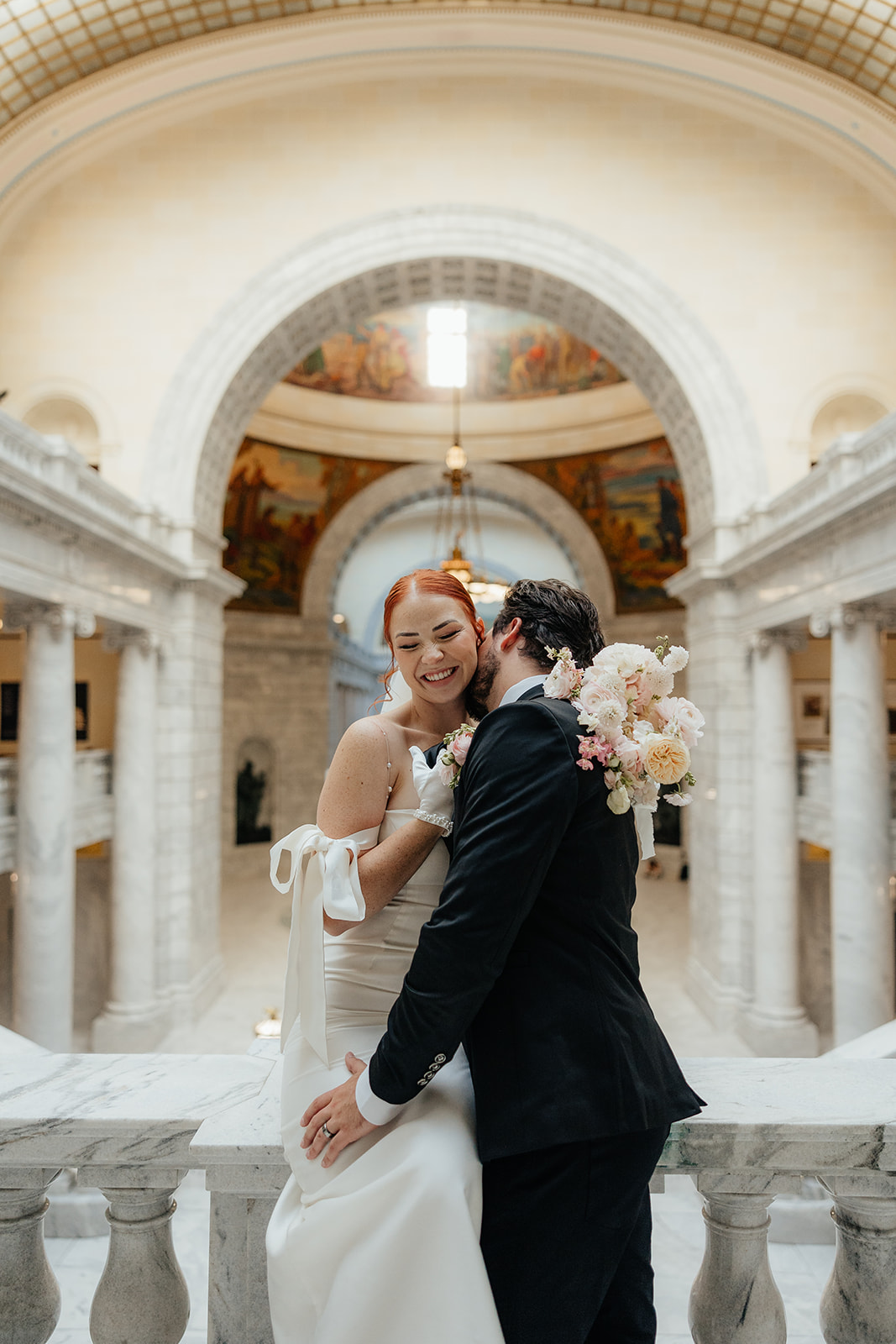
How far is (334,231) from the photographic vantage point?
12.7 m

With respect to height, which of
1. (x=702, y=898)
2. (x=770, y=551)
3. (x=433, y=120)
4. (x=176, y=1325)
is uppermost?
(x=433, y=120)

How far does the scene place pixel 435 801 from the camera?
2.12 meters

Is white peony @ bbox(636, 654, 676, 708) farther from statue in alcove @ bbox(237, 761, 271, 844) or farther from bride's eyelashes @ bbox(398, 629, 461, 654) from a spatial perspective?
statue in alcove @ bbox(237, 761, 271, 844)

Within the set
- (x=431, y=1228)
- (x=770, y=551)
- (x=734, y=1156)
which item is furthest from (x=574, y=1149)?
(x=770, y=551)

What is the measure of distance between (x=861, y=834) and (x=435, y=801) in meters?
8.79

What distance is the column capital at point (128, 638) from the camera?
38.8ft

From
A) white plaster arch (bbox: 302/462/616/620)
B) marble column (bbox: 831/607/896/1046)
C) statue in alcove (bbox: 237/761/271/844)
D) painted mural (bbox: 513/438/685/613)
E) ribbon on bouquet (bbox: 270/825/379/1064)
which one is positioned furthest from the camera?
white plaster arch (bbox: 302/462/616/620)

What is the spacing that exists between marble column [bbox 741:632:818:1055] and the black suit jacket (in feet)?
34.8

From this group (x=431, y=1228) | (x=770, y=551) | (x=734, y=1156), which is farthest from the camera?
(x=770, y=551)

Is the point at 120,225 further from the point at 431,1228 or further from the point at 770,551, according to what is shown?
the point at 431,1228

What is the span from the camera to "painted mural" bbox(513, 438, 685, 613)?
22.5m

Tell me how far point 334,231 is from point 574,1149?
13.1 meters

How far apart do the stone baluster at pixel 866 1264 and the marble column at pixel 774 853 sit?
1027cm

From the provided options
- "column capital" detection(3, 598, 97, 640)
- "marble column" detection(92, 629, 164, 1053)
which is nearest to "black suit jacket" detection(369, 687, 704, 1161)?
"column capital" detection(3, 598, 97, 640)
